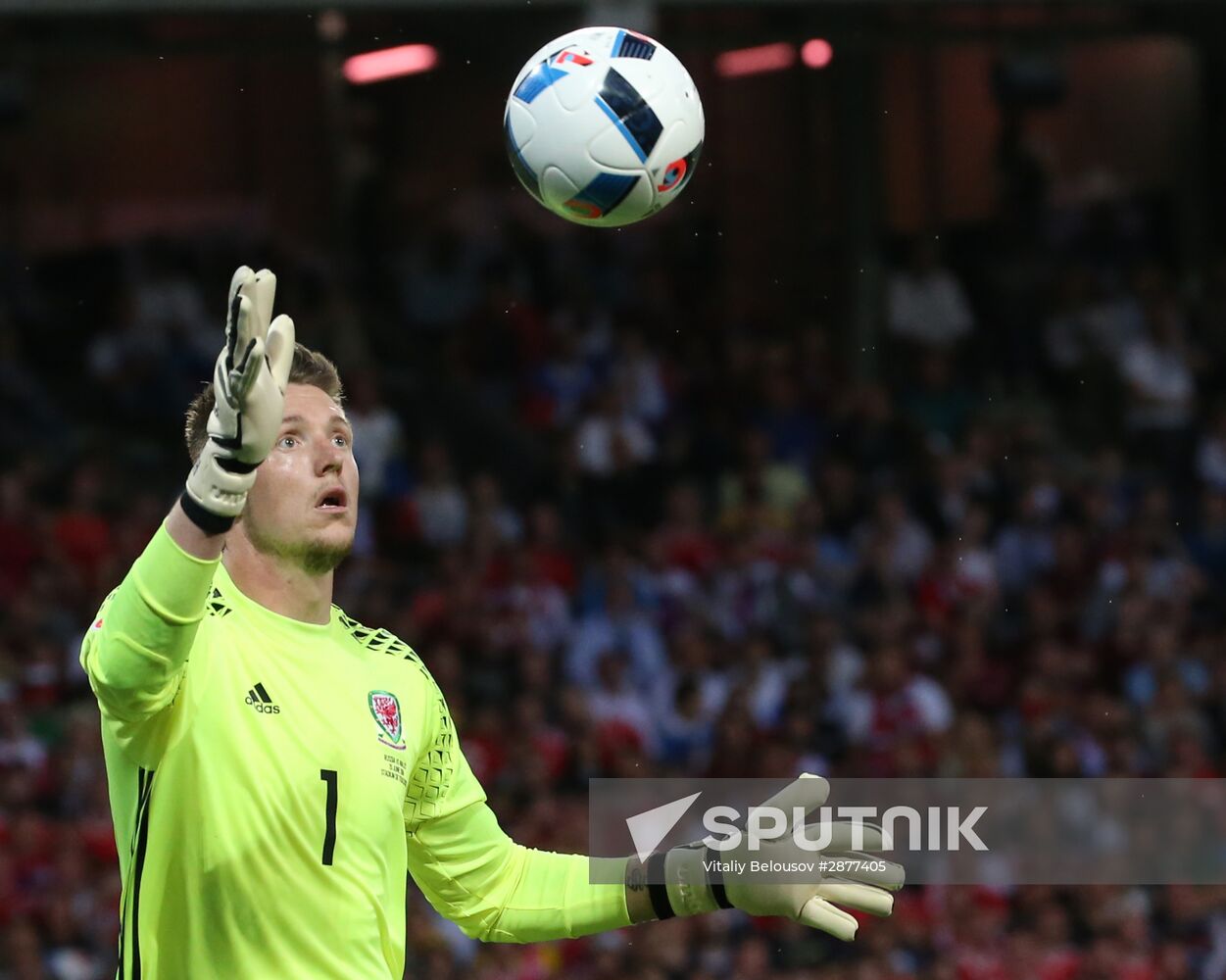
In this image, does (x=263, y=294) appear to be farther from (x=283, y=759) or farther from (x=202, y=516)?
(x=283, y=759)

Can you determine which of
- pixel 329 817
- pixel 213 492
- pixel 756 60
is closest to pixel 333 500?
pixel 329 817

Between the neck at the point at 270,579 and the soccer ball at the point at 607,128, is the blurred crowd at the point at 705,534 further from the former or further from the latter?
the neck at the point at 270,579

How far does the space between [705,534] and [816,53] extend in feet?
17.7

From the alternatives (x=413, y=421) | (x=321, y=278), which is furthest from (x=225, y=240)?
(x=413, y=421)

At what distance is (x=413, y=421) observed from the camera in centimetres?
1498

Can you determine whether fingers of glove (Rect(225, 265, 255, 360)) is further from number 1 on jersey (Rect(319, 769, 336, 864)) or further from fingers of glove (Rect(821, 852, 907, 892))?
fingers of glove (Rect(821, 852, 907, 892))

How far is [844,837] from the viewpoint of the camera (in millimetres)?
4551

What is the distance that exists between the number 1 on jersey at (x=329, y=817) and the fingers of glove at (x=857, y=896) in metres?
1.12

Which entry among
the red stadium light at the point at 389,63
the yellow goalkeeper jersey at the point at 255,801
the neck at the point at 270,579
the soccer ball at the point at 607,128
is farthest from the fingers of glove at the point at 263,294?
the red stadium light at the point at 389,63

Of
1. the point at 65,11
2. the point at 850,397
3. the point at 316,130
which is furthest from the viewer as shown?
the point at 316,130

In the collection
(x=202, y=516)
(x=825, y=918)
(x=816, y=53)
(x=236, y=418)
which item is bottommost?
(x=825, y=918)

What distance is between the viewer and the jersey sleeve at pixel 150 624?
12.4 feet

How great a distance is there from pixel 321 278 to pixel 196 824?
1184 centimetres

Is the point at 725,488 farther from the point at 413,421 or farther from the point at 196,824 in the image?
the point at 196,824
